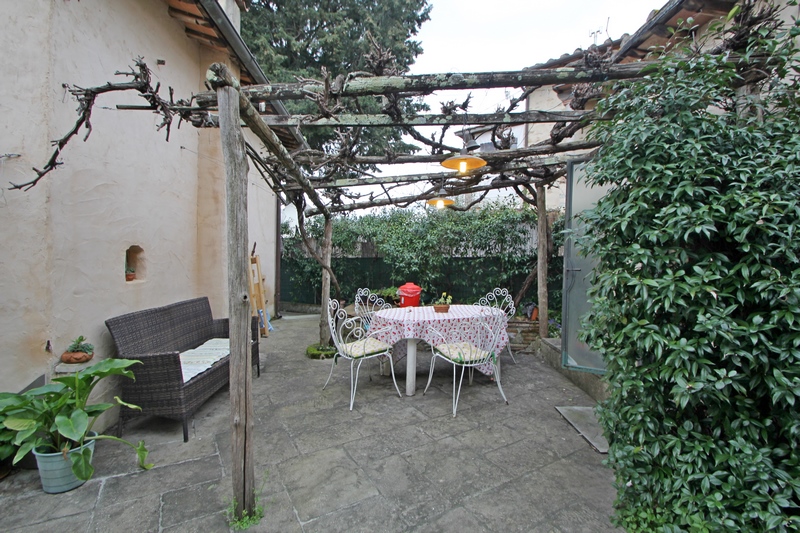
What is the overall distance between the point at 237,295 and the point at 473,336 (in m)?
2.57

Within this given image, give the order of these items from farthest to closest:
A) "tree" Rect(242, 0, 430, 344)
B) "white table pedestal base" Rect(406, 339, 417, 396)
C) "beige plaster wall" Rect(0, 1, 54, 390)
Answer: "tree" Rect(242, 0, 430, 344)
"white table pedestal base" Rect(406, 339, 417, 396)
"beige plaster wall" Rect(0, 1, 54, 390)

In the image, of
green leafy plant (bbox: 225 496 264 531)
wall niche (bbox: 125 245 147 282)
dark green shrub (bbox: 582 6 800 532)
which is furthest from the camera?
wall niche (bbox: 125 245 147 282)

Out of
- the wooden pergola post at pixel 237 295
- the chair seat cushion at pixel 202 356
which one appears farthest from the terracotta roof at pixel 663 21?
the chair seat cushion at pixel 202 356

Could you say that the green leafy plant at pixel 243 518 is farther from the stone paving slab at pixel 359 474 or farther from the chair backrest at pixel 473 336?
the chair backrest at pixel 473 336

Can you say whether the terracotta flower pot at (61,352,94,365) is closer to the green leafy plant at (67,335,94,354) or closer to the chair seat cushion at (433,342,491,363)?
the green leafy plant at (67,335,94,354)

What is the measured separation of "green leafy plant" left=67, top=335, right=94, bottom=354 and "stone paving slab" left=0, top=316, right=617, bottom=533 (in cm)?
75

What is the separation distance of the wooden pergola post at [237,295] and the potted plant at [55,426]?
957mm

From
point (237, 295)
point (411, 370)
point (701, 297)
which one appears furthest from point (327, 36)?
point (701, 297)

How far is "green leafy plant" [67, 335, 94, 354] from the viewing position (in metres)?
2.60

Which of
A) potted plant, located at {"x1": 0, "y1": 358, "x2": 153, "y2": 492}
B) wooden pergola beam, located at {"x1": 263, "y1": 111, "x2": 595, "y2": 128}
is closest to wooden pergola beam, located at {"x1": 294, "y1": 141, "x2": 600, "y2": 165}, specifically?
wooden pergola beam, located at {"x1": 263, "y1": 111, "x2": 595, "y2": 128}

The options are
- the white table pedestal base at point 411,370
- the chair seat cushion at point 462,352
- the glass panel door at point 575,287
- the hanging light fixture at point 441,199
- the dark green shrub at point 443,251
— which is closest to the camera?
the glass panel door at point 575,287

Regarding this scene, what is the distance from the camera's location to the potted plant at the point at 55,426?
6.57 feet

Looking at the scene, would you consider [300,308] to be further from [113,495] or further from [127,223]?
[113,495]

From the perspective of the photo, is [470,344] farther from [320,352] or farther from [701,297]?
[701,297]
